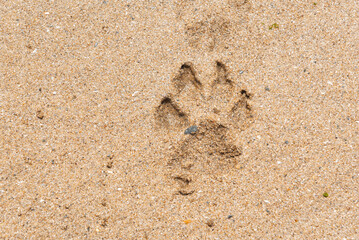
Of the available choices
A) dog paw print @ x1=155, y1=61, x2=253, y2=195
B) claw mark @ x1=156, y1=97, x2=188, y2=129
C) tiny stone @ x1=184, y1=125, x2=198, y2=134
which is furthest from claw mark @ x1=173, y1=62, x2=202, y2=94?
tiny stone @ x1=184, y1=125, x2=198, y2=134

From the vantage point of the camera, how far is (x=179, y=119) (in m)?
2.14

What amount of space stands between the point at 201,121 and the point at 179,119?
0.46ft

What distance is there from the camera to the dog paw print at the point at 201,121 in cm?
205

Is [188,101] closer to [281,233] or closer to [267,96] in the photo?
[267,96]

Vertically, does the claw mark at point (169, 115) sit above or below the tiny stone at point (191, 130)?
→ above

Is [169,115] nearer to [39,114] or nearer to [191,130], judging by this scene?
[191,130]

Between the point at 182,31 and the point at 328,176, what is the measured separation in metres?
1.29

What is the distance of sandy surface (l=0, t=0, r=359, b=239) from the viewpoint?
197 cm

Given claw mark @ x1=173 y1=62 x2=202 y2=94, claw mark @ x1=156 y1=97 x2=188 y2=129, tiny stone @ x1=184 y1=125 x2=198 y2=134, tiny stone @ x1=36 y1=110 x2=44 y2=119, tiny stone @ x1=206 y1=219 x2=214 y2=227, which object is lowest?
tiny stone @ x1=206 y1=219 x2=214 y2=227

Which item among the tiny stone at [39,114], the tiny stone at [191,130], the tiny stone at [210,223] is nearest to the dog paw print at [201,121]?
the tiny stone at [191,130]

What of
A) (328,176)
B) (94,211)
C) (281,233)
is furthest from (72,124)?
(328,176)

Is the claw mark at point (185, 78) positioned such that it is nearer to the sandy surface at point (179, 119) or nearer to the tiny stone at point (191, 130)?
the sandy surface at point (179, 119)

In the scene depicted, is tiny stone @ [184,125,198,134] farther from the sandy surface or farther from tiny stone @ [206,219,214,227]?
tiny stone @ [206,219,214,227]

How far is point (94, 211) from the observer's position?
198cm
